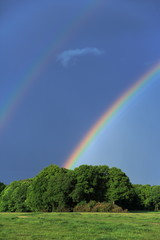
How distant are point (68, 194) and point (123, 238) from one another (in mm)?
→ 63525

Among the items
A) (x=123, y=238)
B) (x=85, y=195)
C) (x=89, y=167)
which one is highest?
(x=89, y=167)

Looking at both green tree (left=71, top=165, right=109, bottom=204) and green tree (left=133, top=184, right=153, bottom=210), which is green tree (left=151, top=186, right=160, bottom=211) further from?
green tree (left=71, top=165, right=109, bottom=204)

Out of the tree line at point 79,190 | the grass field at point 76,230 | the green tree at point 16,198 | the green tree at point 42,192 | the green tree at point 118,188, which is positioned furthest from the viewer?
the green tree at point 16,198

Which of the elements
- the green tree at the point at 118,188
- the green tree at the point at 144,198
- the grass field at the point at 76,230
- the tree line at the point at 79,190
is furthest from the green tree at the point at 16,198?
the grass field at the point at 76,230

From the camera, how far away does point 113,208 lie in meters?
72.0

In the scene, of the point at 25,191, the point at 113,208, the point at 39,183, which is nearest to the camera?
the point at 113,208

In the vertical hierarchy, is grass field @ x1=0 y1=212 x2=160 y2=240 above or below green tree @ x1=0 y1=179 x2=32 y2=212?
below

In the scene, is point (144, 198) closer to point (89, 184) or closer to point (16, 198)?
point (89, 184)

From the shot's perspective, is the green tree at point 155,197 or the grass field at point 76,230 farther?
the green tree at point 155,197

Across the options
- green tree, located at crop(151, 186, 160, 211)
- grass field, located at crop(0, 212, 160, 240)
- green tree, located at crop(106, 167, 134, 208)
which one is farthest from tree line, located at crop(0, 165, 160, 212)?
grass field, located at crop(0, 212, 160, 240)

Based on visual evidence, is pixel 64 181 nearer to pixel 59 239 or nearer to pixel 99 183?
pixel 99 183

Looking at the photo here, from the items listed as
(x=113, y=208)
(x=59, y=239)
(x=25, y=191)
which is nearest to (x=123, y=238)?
(x=59, y=239)

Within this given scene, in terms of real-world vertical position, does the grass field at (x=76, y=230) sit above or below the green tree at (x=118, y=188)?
below

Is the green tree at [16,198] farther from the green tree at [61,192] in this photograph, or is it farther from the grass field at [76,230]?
the grass field at [76,230]
